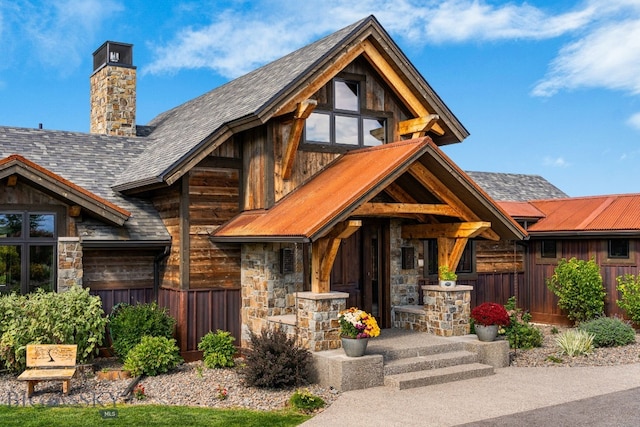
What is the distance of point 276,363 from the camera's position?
11477mm

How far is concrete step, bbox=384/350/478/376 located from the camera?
12.3 m

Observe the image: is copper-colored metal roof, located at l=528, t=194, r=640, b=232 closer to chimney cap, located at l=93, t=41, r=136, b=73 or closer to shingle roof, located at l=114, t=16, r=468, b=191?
shingle roof, located at l=114, t=16, r=468, b=191

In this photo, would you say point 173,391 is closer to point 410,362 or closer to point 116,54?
point 410,362

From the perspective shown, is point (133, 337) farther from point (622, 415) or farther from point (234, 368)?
point (622, 415)

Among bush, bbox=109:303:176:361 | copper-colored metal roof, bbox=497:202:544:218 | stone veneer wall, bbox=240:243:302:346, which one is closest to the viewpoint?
bush, bbox=109:303:176:361

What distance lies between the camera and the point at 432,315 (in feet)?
48.5

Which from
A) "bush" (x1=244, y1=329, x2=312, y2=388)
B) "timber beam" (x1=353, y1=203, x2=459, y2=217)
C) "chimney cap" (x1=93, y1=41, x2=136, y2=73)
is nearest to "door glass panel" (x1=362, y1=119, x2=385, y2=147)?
"timber beam" (x1=353, y1=203, x2=459, y2=217)

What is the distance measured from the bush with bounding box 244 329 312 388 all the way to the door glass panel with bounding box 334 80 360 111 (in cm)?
599

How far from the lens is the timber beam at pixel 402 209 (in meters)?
12.9

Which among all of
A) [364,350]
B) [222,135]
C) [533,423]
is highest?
[222,135]

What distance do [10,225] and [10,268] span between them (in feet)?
2.90

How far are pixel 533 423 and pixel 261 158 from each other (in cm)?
778

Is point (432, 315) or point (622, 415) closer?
point (622, 415)

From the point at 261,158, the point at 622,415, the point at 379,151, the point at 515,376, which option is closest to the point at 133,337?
the point at 261,158
